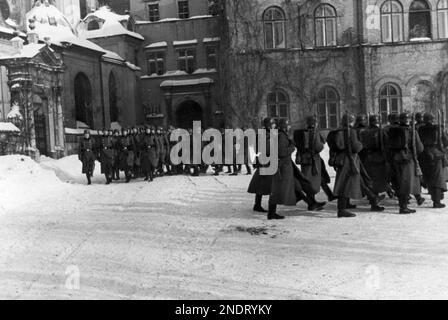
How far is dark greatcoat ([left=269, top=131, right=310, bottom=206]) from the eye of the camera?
10.2 meters

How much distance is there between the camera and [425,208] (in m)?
10.8

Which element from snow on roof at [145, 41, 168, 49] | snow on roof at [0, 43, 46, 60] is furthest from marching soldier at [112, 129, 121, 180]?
snow on roof at [145, 41, 168, 49]

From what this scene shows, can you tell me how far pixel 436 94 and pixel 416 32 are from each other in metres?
3.67

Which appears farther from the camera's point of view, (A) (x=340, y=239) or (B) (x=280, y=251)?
(A) (x=340, y=239)

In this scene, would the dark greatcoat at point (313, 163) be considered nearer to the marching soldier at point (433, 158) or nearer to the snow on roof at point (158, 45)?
the marching soldier at point (433, 158)

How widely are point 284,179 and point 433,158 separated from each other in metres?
3.22

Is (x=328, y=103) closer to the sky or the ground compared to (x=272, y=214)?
closer to the sky

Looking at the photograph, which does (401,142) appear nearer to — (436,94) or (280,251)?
(280,251)

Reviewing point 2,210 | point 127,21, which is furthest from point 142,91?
point 2,210

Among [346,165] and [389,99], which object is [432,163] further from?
[389,99]

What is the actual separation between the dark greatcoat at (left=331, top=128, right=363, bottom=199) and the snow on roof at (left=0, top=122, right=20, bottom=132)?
56.2 ft

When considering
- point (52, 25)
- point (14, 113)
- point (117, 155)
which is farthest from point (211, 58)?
point (117, 155)

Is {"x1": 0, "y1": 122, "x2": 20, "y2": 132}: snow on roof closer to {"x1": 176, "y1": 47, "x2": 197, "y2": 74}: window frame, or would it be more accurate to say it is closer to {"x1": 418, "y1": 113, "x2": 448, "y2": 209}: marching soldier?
{"x1": 176, "y1": 47, "x2": 197, "y2": 74}: window frame

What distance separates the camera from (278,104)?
102ft
